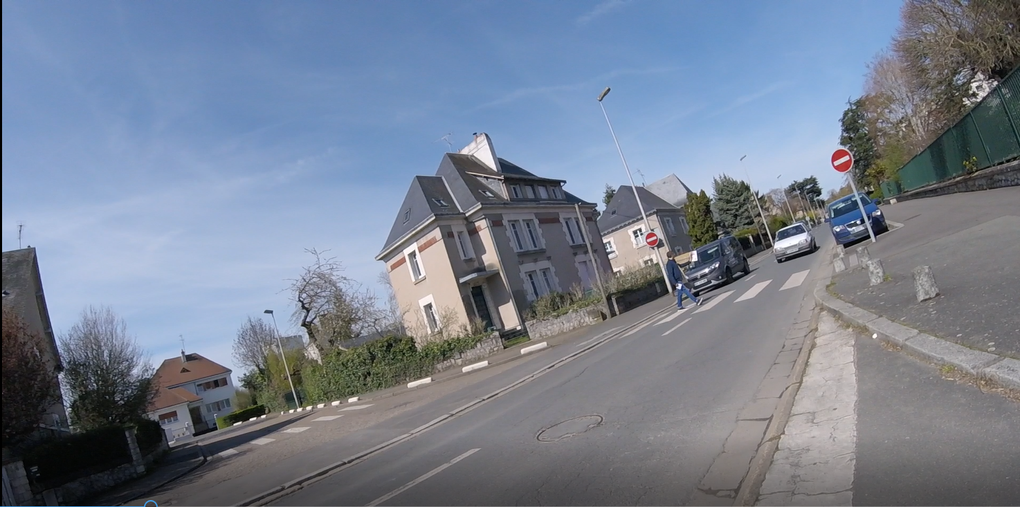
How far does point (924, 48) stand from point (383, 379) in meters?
26.4

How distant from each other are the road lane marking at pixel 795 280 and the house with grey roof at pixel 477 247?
10648 mm

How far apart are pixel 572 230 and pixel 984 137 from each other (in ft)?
73.8

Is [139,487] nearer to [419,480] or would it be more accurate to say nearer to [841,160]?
[419,480]

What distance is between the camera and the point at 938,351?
538 centimetres

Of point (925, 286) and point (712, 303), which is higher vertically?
point (925, 286)

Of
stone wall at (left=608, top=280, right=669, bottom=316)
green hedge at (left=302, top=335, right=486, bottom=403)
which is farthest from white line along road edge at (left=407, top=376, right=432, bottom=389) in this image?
stone wall at (left=608, top=280, right=669, bottom=316)

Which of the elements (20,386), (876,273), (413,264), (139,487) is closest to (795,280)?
(876,273)

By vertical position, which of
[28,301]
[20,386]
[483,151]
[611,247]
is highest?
[483,151]

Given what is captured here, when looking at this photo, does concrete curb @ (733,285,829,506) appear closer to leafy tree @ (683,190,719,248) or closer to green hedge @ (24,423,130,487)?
green hedge @ (24,423,130,487)

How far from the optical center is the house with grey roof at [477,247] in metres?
30.7

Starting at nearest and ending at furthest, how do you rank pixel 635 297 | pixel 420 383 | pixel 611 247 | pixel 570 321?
1. pixel 420 383
2. pixel 570 321
3. pixel 635 297
4. pixel 611 247

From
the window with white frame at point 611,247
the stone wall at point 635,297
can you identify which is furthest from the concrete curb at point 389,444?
the window with white frame at point 611,247

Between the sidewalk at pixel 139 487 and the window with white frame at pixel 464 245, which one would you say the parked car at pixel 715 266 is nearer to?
the window with white frame at pixel 464 245

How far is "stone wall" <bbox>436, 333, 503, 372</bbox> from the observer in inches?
915
